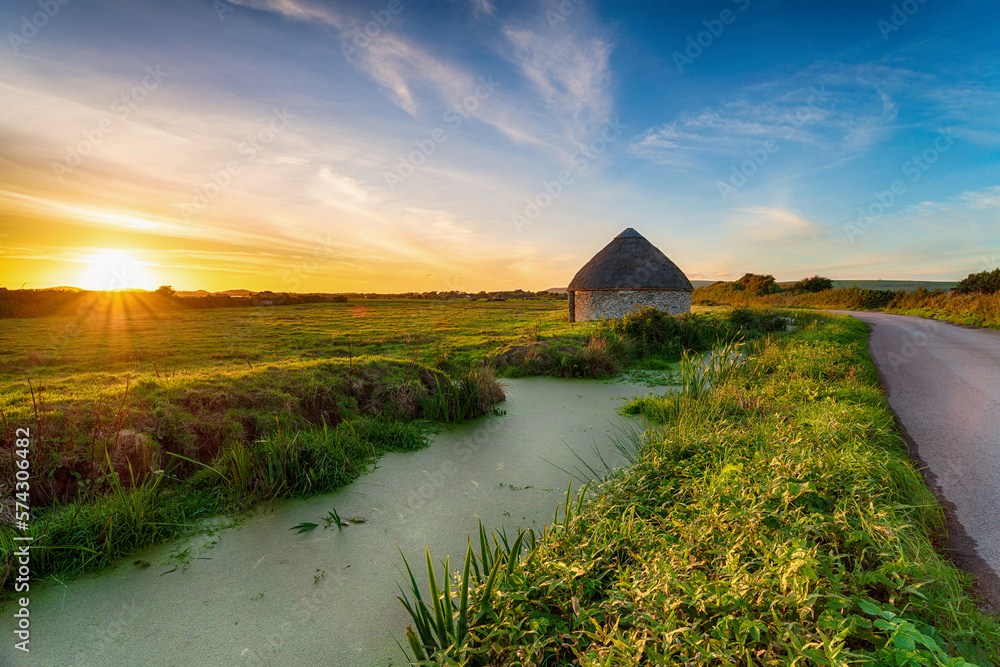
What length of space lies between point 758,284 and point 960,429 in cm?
4003

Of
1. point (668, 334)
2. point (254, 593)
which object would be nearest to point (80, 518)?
point (254, 593)

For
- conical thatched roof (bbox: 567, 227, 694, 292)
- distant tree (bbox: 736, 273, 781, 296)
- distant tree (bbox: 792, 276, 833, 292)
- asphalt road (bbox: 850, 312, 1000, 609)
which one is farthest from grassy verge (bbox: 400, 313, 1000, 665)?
distant tree (bbox: 792, 276, 833, 292)

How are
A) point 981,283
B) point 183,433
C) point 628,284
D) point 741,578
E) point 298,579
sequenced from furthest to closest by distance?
point 981,283 → point 628,284 → point 183,433 → point 298,579 → point 741,578

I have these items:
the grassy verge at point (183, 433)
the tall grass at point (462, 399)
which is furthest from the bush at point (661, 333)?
the grassy verge at point (183, 433)

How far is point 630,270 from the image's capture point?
802 inches

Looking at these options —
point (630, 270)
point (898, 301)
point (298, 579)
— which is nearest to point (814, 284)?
point (898, 301)

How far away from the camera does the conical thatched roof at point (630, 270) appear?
19969 millimetres

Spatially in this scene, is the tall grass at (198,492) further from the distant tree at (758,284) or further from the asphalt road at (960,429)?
the distant tree at (758,284)

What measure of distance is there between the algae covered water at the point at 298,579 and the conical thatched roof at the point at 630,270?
15961mm

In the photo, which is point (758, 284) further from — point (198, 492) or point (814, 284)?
point (198, 492)

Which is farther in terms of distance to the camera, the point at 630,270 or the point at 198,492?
the point at 630,270

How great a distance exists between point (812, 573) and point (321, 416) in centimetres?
558

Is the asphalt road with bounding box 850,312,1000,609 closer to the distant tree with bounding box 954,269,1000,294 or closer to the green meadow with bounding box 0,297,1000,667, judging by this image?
the green meadow with bounding box 0,297,1000,667

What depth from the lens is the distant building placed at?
1978 centimetres
